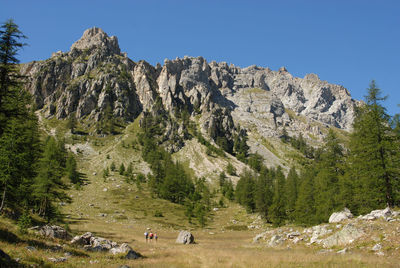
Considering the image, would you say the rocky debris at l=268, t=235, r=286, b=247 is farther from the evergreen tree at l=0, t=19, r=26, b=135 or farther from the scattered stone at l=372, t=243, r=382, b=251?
the evergreen tree at l=0, t=19, r=26, b=135

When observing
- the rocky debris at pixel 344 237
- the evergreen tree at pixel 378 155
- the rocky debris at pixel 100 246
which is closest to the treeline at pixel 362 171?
the evergreen tree at pixel 378 155

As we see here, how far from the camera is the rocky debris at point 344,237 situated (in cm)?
2200

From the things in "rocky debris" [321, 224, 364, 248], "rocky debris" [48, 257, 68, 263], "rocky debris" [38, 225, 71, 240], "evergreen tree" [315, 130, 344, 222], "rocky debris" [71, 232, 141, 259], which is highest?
"evergreen tree" [315, 130, 344, 222]

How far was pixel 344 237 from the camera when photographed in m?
22.7

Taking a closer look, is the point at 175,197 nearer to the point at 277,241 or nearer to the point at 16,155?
the point at 277,241

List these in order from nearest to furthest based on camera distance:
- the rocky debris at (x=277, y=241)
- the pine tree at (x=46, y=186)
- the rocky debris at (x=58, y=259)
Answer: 1. the rocky debris at (x=58, y=259)
2. the rocky debris at (x=277, y=241)
3. the pine tree at (x=46, y=186)

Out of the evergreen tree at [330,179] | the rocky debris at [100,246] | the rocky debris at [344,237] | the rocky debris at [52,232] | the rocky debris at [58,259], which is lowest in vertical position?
the rocky debris at [100,246]

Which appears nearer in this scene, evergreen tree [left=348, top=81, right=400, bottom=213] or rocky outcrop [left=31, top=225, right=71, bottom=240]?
rocky outcrop [left=31, top=225, right=71, bottom=240]

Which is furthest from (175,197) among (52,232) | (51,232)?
(51,232)

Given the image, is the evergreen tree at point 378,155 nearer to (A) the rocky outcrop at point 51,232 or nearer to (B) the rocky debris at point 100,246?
(B) the rocky debris at point 100,246

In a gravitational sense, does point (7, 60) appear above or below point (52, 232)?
above

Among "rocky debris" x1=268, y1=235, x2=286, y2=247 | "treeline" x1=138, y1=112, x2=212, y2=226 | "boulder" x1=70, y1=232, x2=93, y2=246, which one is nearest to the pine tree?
"boulder" x1=70, y1=232, x2=93, y2=246

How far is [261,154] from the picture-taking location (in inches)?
7534

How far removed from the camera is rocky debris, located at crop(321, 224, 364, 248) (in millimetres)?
22000
